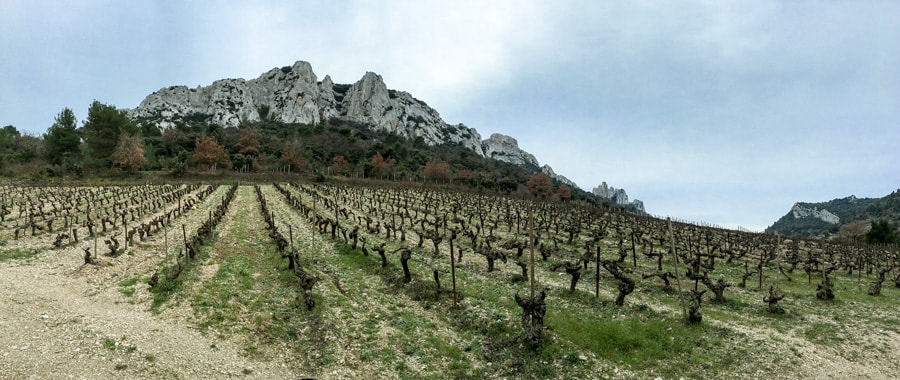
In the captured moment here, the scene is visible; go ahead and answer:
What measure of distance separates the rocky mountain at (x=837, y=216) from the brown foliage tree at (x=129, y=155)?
110 m

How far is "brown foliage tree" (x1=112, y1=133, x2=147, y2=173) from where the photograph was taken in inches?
2554

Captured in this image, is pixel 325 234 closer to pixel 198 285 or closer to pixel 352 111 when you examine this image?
pixel 198 285

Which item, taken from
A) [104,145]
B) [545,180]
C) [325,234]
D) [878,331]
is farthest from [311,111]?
[878,331]

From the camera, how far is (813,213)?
393 feet

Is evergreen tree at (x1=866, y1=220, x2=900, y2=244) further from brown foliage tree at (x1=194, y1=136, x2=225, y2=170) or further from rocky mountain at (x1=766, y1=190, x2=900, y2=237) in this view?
brown foliage tree at (x1=194, y1=136, x2=225, y2=170)

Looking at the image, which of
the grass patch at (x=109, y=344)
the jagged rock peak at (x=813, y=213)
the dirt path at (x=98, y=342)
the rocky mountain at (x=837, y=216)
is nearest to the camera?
the dirt path at (x=98, y=342)

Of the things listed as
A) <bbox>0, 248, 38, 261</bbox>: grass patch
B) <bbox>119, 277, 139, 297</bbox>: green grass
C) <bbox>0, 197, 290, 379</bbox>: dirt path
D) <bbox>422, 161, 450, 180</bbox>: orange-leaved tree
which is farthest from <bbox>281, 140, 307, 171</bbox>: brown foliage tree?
<bbox>0, 197, 290, 379</bbox>: dirt path

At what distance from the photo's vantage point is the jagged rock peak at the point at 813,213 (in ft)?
350

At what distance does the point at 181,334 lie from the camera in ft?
38.2

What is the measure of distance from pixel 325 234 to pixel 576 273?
18142mm

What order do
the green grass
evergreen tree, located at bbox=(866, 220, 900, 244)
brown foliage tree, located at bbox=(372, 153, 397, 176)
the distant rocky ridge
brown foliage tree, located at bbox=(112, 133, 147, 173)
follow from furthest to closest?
the distant rocky ridge < brown foliage tree, located at bbox=(372, 153, 397, 176) < brown foliage tree, located at bbox=(112, 133, 147, 173) < evergreen tree, located at bbox=(866, 220, 900, 244) < the green grass

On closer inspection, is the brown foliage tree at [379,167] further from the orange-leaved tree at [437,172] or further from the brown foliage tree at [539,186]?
the brown foliage tree at [539,186]

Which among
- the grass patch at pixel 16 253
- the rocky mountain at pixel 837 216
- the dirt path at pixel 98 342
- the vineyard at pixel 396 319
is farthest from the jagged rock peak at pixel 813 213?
the grass patch at pixel 16 253

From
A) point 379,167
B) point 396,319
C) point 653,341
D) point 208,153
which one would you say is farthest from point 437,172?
point 653,341
